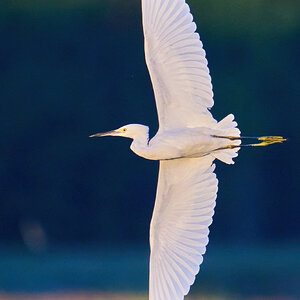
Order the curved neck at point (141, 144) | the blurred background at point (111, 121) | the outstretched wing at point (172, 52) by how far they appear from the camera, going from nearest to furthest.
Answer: the outstretched wing at point (172, 52) < the curved neck at point (141, 144) < the blurred background at point (111, 121)

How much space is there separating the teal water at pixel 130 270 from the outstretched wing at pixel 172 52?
4627 millimetres

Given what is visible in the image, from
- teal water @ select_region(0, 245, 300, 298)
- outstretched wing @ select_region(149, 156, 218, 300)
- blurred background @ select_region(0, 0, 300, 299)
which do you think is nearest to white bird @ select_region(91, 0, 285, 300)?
outstretched wing @ select_region(149, 156, 218, 300)

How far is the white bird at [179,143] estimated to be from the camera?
8.05m

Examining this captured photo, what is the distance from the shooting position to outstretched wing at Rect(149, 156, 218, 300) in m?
8.20

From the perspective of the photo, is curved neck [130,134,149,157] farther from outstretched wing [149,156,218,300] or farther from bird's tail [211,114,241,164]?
bird's tail [211,114,241,164]

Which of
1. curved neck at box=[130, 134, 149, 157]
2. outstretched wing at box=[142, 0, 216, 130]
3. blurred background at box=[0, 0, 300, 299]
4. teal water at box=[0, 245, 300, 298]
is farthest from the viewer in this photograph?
blurred background at box=[0, 0, 300, 299]

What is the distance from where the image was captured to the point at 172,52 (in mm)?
8055

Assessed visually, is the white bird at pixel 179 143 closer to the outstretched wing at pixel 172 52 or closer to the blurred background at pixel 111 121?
the outstretched wing at pixel 172 52

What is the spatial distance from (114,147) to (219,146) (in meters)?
9.34

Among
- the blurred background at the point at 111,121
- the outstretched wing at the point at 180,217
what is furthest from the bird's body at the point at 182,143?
the blurred background at the point at 111,121

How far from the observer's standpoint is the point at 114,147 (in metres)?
17.5

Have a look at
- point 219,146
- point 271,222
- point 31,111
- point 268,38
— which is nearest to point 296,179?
point 271,222

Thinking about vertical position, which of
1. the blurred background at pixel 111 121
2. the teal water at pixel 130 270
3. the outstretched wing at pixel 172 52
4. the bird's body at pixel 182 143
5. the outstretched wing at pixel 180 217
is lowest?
the outstretched wing at pixel 180 217

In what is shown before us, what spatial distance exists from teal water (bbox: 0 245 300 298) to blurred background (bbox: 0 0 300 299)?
10cm
